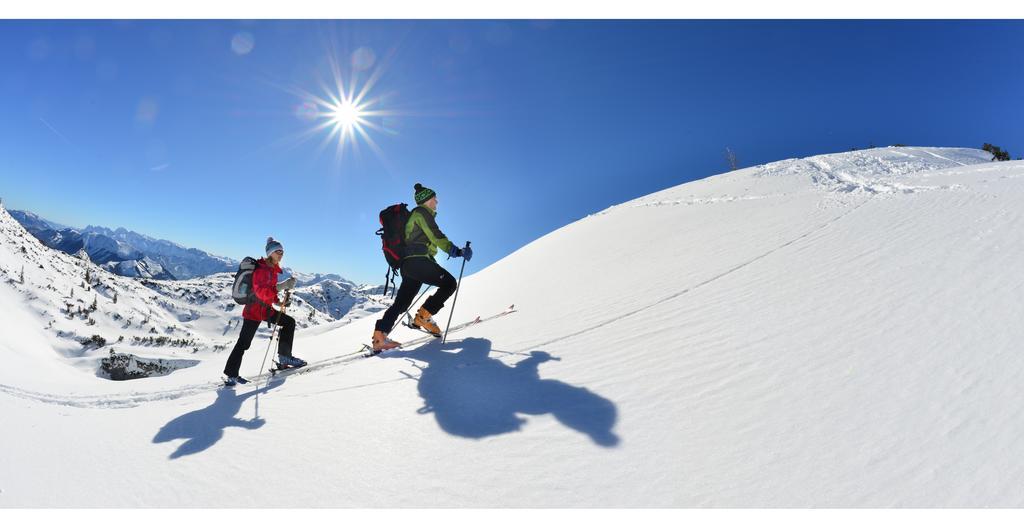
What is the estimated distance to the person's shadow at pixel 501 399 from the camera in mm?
2949

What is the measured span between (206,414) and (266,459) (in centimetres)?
156

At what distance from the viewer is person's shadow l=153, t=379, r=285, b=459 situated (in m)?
3.03

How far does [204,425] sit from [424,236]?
3.20m

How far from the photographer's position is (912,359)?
299 cm

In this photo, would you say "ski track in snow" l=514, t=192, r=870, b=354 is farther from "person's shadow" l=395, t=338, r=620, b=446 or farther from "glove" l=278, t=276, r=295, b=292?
"glove" l=278, t=276, r=295, b=292

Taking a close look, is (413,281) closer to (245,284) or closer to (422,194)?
(422,194)

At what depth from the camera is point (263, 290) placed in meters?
5.38

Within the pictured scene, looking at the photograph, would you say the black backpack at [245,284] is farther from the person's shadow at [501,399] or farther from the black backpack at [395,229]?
the person's shadow at [501,399]

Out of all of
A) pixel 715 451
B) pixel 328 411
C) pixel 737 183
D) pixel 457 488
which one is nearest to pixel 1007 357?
pixel 715 451

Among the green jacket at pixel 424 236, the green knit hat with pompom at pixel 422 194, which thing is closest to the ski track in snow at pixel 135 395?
the green jacket at pixel 424 236

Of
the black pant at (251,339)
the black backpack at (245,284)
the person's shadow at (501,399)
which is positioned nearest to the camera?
the person's shadow at (501,399)

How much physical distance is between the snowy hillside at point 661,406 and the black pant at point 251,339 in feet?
1.34

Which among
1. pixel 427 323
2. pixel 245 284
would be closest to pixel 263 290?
pixel 245 284

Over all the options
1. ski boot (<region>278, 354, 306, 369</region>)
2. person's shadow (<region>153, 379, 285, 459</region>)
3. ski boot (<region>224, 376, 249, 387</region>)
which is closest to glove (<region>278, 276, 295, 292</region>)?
ski boot (<region>278, 354, 306, 369</region>)
